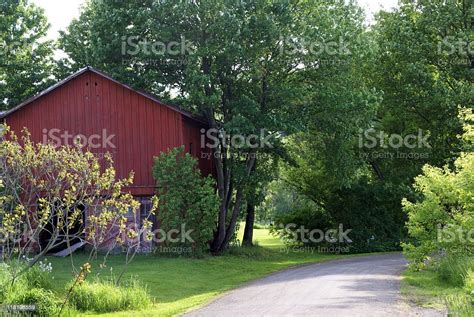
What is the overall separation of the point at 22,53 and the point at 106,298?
2751 cm

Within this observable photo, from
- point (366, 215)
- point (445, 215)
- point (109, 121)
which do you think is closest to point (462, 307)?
point (445, 215)

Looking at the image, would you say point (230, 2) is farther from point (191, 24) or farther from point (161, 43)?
point (161, 43)

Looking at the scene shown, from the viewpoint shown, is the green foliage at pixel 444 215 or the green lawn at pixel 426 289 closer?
the green lawn at pixel 426 289

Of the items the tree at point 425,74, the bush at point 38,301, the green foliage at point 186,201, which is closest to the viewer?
the bush at point 38,301

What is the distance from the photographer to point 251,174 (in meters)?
30.1

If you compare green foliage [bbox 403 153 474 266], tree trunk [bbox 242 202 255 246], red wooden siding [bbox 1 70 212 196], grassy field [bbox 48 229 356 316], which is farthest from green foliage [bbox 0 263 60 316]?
tree trunk [bbox 242 202 255 246]

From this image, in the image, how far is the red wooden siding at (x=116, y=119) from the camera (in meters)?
27.8

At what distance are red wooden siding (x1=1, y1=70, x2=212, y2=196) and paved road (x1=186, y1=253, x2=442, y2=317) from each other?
923cm

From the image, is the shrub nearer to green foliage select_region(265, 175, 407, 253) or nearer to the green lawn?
the green lawn

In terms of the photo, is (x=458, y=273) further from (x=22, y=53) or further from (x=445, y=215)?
(x=22, y=53)

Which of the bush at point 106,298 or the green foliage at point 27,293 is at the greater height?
the green foliage at point 27,293

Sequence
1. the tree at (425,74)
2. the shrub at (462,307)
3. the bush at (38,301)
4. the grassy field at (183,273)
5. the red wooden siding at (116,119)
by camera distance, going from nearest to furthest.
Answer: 1. the shrub at (462,307)
2. the bush at (38,301)
3. the grassy field at (183,273)
4. the red wooden siding at (116,119)
5. the tree at (425,74)

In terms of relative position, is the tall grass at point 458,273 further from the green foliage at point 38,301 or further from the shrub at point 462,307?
the green foliage at point 38,301

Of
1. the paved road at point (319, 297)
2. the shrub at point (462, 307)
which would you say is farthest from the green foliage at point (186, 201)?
the shrub at point (462, 307)
